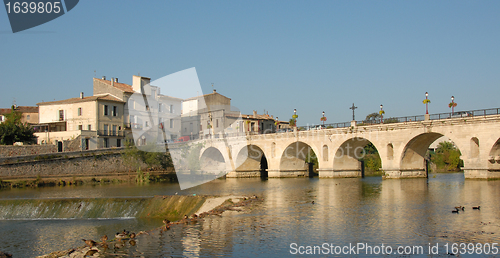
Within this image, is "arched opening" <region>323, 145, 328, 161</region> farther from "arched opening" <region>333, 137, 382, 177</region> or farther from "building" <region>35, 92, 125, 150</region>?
"building" <region>35, 92, 125, 150</region>

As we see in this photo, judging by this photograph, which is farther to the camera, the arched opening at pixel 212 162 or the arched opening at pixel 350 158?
the arched opening at pixel 212 162

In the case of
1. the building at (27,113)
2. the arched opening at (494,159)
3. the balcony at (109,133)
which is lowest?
the arched opening at (494,159)

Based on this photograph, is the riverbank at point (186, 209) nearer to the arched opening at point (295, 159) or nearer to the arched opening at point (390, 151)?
the arched opening at point (390, 151)

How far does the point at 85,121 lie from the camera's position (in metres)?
59.9

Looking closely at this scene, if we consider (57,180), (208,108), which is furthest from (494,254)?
(208,108)

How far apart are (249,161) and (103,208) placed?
36004 millimetres

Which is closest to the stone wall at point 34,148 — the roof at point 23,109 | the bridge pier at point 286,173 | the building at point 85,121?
the building at point 85,121

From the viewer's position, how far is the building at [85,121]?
58.7m

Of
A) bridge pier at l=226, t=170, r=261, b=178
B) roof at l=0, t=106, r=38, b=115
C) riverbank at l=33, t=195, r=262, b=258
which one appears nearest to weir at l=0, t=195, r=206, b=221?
riverbank at l=33, t=195, r=262, b=258

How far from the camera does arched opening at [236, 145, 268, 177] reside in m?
57.6

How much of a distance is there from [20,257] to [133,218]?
756 cm

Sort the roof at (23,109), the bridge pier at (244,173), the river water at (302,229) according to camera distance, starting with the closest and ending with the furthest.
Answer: the river water at (302,229), the bridge pier at (244,173), the roof at (23,109)

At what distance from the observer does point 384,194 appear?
28.0 metres

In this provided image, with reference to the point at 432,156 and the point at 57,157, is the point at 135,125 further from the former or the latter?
the point at 432,156
